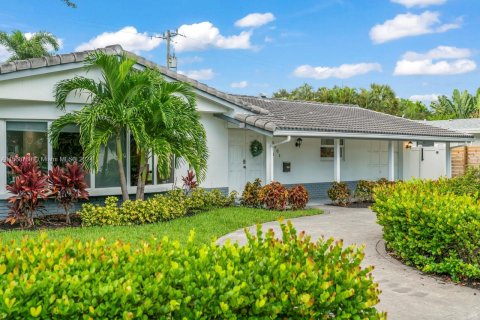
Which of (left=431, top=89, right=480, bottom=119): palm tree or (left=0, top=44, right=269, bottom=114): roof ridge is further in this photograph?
(left=431, top=89, right=480, bottom=119): palm tree

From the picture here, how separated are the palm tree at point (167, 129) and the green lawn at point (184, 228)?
1272 mm

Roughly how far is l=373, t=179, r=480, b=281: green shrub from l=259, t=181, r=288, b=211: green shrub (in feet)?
18.6

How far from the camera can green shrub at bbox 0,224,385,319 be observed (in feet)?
9.80

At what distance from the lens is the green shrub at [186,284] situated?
299cm

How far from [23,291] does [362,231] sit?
28.9ft

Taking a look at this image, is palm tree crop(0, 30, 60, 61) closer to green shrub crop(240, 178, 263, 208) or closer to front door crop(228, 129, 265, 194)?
front door crop(228, 129, 265, 194)

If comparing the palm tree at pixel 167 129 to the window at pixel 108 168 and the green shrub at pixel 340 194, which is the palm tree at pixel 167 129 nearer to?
the window at pixel 108 168

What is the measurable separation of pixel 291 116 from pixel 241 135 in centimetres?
201

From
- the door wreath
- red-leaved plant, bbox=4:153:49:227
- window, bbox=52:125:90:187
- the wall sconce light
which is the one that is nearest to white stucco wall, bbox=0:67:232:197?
window, bbox=52:125:90:187

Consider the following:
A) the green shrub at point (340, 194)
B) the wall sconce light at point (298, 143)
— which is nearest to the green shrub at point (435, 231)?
the green shrub at point (340, 194)

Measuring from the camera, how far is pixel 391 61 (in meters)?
25.5

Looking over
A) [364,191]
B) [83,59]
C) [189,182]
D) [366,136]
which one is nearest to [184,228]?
[189,182]

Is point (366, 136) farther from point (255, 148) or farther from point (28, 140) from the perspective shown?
point (28, 140)

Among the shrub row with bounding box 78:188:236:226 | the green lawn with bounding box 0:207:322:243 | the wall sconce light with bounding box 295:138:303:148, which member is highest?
the wall sconce light with bounding box 295:138:303:148
